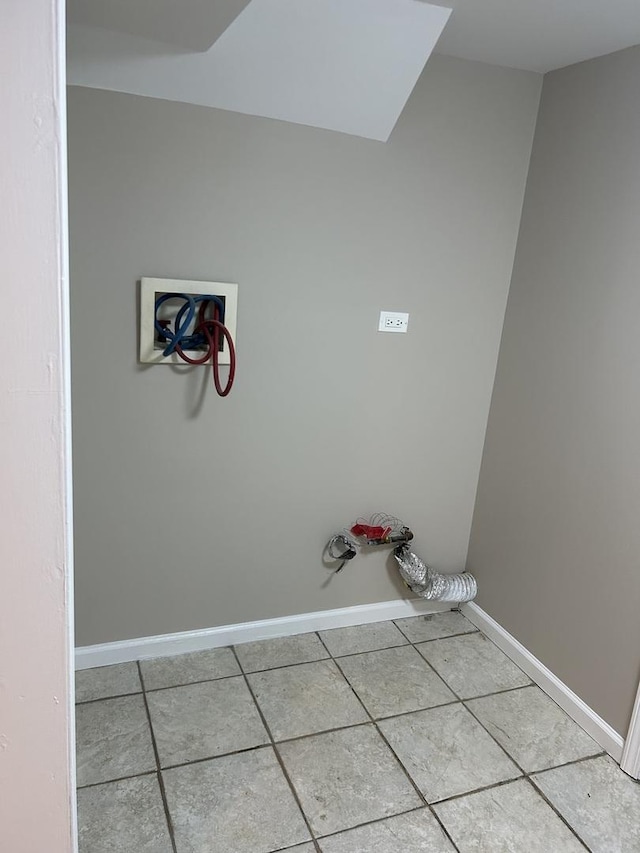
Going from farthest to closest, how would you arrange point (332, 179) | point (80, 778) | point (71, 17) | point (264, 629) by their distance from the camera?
1. point (264, 629)
2. point (332, 179)
3. point (80, 778)
4. point (71, 17)

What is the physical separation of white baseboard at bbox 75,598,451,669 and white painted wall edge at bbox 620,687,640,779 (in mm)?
930

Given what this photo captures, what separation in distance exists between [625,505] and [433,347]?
88 centimetres

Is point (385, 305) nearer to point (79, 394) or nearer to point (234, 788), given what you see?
A: point (79, 394)

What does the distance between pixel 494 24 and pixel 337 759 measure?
2239 mm

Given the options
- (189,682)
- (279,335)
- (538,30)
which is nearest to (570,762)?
(189,682)

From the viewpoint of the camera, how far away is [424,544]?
263cm

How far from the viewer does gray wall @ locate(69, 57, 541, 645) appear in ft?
6.23

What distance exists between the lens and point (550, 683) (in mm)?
2246

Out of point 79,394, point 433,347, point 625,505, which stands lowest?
point 625,505

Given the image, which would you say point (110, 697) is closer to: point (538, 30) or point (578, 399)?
point (578, 399)

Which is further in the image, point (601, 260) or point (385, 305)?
point (385, 305)

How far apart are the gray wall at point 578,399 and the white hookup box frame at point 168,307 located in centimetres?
111

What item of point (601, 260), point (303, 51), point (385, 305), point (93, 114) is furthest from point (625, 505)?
point (93, 114)

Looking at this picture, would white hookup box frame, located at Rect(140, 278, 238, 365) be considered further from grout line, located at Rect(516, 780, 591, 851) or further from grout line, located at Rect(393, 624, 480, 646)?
grout line, located at Rect(516, 780, 591, 851)
